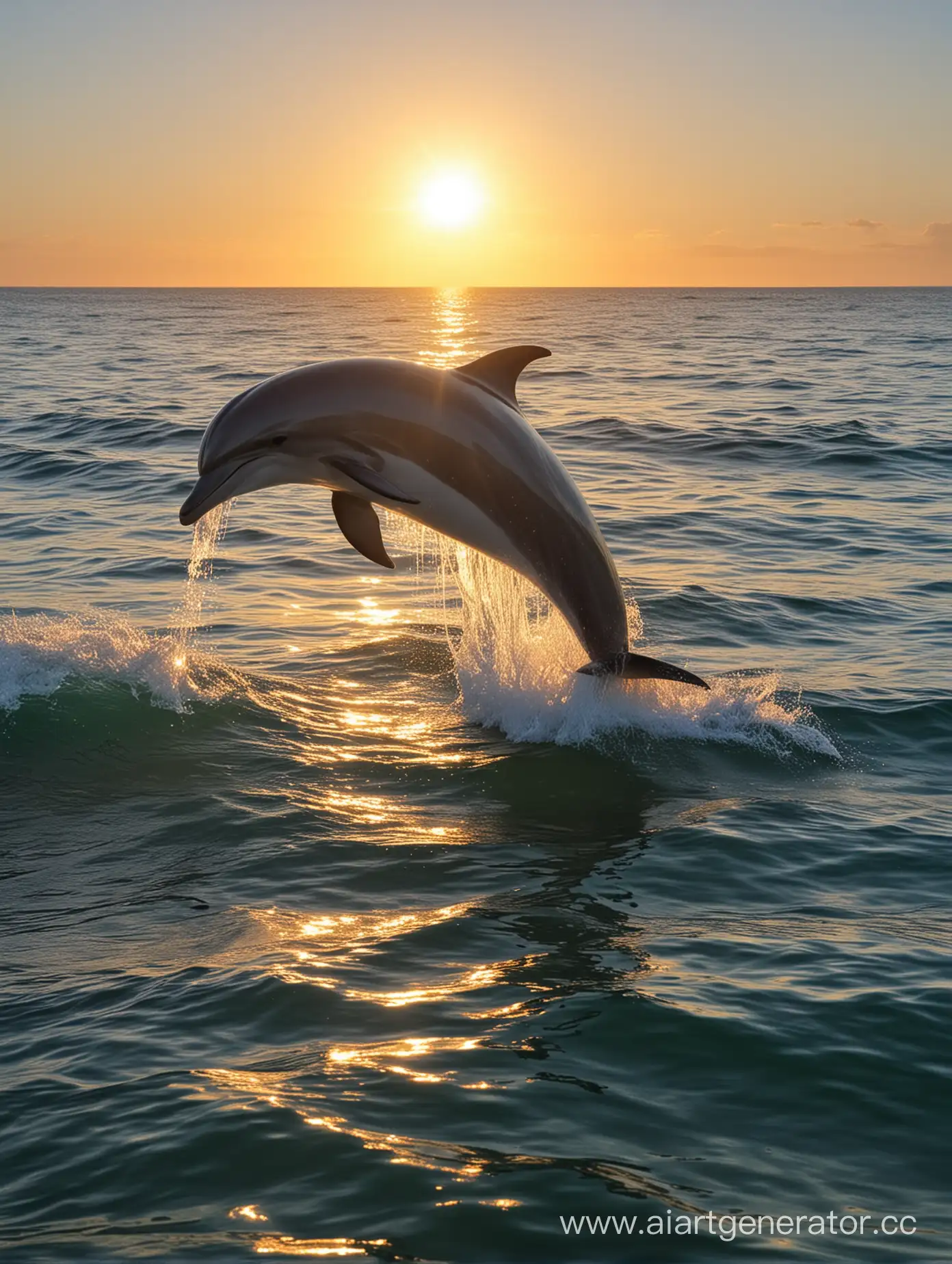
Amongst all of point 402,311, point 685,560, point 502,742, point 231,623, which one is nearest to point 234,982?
point 502,742

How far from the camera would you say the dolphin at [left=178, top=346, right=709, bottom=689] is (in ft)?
25.3

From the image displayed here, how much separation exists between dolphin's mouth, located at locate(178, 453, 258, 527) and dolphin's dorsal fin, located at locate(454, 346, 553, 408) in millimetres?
1568

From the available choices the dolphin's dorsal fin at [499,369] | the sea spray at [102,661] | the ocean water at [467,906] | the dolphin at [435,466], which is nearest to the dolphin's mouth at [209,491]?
the dolphin at [435,466]

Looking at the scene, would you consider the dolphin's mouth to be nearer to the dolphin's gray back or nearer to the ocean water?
the dolphin's gray back

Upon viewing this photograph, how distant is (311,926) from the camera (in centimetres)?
708

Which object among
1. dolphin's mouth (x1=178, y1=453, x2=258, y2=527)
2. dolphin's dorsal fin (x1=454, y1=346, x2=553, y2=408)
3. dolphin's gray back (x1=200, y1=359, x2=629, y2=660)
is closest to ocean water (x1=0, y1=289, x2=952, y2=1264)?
dolphin's mouth (x1=178, y1=453, x2=258, y2=527)

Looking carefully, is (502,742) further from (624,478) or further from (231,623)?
(624,478)

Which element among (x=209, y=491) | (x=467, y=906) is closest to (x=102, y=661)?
(x=209, y=491)

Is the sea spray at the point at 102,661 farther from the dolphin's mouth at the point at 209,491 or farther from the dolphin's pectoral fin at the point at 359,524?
the dolphin's mouth at the point at 209,491

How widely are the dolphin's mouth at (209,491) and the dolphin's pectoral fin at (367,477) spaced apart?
1.62 feet

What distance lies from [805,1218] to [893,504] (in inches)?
705

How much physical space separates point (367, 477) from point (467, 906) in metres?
2.52

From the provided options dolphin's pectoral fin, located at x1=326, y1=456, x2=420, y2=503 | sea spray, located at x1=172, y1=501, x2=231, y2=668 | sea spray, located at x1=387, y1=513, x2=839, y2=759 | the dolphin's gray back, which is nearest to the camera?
dolphin's pectoral fin, located at x1=326, y1=456, x2=420, y2=503

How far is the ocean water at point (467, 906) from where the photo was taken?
475 centimetres
